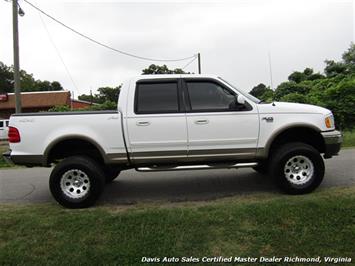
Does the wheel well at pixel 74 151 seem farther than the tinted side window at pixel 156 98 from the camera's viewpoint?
Yes

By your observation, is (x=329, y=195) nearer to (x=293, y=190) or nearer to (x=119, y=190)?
(x=293, y=190)

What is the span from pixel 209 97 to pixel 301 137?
1.70m

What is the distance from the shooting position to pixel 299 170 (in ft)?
20.5

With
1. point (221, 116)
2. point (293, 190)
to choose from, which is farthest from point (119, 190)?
point (293, 190)

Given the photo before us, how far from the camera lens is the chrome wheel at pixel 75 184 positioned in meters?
6.08

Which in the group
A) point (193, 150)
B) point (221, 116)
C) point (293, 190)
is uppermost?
point (221, 116)

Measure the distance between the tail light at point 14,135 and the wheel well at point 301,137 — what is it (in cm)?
397

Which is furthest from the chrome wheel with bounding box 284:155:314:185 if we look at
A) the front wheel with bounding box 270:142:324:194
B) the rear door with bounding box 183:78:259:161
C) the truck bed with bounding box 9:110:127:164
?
the truck bed with bounding box 9:110:127:164

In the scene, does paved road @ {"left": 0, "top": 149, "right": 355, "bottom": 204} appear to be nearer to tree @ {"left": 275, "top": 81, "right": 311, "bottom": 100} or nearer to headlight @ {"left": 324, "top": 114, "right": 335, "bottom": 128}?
headlight @ {"left": 324, "top": 114, "right": 335, "bottom": 128}

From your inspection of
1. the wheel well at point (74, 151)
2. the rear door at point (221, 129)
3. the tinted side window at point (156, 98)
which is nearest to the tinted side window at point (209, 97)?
the rear door at point (221, 129)

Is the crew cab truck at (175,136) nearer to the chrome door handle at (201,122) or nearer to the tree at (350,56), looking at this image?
the chrome door handle at (201,122)

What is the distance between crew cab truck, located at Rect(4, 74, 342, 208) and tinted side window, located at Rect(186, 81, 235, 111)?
0.02 meters

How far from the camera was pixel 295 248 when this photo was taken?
169 inches

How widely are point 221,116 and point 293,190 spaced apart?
1609mm
